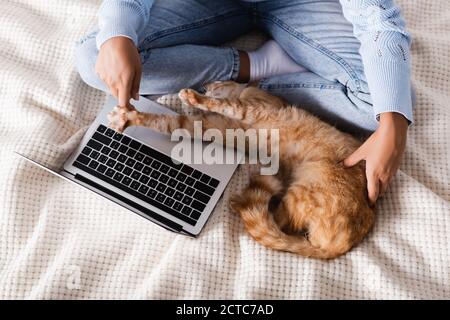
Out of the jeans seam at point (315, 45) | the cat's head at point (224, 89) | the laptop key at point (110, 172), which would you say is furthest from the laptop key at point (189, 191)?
the jeans seam at point (315, 45)

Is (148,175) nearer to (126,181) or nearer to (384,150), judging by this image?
(126,181)

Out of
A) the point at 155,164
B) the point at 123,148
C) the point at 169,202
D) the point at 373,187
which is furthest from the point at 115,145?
the point at 373,187

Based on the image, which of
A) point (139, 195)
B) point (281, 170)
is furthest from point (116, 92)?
point (281, 170)

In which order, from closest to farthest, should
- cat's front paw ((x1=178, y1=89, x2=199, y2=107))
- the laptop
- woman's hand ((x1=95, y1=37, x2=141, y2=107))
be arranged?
woman's hand ((x1=95, y1=37, x2=141, y2=107))
the laptop
cat's front paw ((x1=178, y1=89, x2=199, y2=107))

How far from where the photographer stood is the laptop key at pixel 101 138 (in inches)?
49.7

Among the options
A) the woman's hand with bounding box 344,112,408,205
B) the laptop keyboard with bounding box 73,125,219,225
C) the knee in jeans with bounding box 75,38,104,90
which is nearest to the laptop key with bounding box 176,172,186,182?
the laptop keyboard with bounding box 73,125,219,225

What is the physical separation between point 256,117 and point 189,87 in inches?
9.1

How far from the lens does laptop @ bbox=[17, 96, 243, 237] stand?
1196 mm

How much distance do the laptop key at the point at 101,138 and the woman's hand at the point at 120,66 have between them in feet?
0.56

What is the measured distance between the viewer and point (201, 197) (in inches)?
48.2

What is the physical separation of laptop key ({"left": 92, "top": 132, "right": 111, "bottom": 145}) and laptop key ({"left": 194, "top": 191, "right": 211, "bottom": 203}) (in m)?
0.29

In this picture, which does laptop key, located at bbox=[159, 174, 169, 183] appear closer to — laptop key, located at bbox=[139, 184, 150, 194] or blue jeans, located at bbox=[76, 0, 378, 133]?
laptop key, located at bbox=[139, 184, 150, 194]

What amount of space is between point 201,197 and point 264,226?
0.63 feet

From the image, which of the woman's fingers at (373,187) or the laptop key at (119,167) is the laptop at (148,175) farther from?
the woman's fingers at (373,187)
